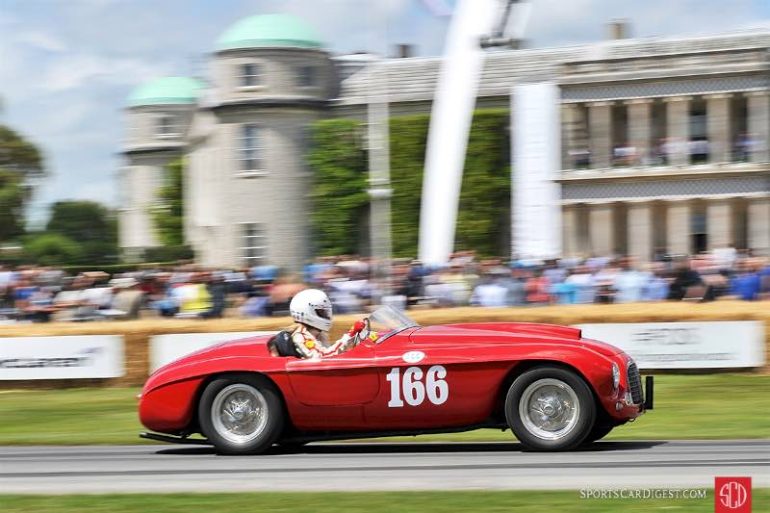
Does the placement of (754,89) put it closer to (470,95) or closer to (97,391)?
(470,95)

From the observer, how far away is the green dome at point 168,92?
234ft

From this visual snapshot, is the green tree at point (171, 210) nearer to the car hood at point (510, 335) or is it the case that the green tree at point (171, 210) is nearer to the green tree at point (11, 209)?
the green tree at point (11, 209)

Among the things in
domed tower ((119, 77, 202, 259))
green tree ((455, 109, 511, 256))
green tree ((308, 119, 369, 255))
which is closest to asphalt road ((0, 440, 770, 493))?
green tree ((455, 109, 511, 256))

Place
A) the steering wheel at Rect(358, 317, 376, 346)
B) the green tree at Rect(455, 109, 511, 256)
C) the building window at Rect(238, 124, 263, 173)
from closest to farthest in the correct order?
the steering wheel at Rect(358, 317, 376, 346) → the green tree at Rect(455, 109, 511, 256) → the building window at Rect(238, 124, 263, 173)

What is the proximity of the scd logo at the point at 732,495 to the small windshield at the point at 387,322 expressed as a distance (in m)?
3.77

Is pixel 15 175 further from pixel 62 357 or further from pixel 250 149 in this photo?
pixel 62 357

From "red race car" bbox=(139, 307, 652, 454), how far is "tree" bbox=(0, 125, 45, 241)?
7018cm

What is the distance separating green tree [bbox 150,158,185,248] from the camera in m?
63.2

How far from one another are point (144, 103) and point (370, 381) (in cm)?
6290

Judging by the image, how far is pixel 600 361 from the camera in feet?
34.2

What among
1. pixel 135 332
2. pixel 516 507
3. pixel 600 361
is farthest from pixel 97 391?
pixel 516 507

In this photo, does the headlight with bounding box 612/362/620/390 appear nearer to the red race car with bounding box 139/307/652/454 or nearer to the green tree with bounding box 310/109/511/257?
the red race car with bounding box 139/307/652/454

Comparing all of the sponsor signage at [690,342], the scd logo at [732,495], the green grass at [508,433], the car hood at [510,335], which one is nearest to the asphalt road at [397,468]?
the scd logo at [732,495]

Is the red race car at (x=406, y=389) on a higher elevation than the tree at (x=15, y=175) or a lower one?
lower
